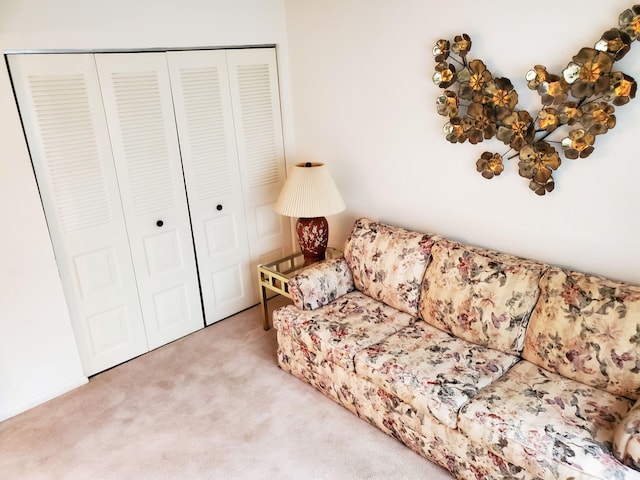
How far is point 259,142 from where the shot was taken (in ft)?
11.2

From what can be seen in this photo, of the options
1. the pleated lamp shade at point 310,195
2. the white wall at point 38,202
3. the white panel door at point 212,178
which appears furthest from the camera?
the white panel door at point 212,178

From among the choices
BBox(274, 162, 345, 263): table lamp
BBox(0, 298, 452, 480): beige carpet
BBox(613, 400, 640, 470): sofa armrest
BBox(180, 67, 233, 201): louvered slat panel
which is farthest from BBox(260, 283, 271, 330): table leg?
BBox(613, 400, 640, 470): sofa armrest

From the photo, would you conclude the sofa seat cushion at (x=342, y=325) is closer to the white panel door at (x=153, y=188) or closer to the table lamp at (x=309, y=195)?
the table lamp at (x=309, y=195)

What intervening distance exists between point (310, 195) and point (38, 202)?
1.46 meters

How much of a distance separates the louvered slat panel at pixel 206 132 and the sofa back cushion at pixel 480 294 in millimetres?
1523

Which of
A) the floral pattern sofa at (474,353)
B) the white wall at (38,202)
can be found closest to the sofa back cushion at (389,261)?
the floral pattern sofa at (474,353)

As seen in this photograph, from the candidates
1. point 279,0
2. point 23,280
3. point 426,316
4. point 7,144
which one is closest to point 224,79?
point 279,0

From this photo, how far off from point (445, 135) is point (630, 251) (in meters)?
1.04

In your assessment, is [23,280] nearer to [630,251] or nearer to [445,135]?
[445,135]

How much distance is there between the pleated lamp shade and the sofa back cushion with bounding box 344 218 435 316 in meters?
0.23

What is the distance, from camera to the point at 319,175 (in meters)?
2.95

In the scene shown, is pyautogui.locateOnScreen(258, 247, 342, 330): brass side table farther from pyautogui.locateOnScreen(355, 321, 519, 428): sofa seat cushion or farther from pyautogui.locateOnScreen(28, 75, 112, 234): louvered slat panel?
pyautogui.locateOnScreen(28, 75, 112, 234): louvered slat panel

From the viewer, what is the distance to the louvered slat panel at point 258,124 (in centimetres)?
328

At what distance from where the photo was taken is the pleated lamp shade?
291cm
